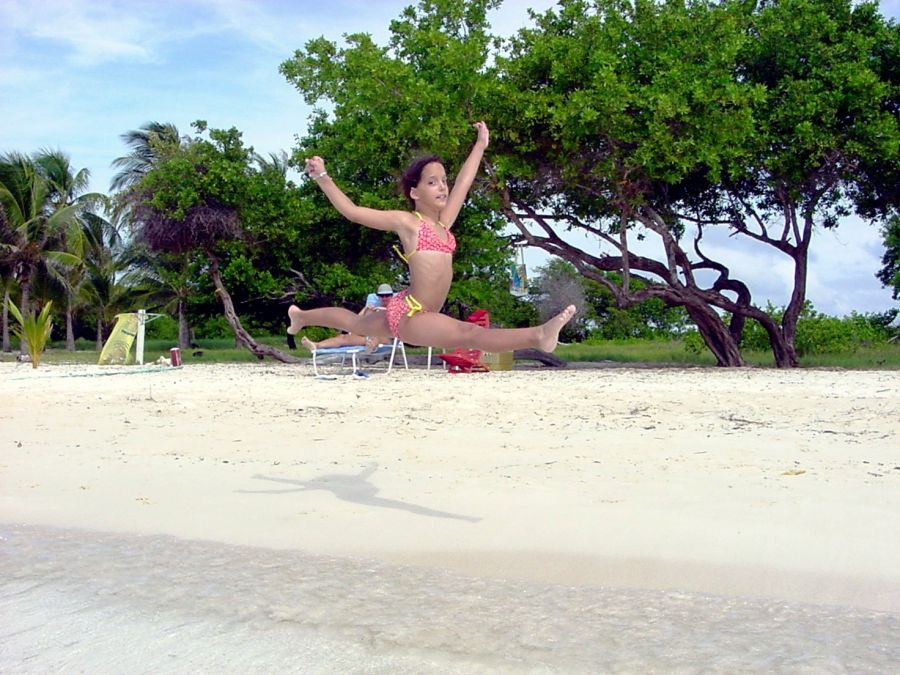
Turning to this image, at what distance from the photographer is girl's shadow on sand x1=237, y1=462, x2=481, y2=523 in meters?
7.88

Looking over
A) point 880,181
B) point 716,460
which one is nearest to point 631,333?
point 880,181

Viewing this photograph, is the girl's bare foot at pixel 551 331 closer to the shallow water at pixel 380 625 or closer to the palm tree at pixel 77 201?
the shallow water at pixel 380 625

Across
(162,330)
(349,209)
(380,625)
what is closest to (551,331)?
(349,209)

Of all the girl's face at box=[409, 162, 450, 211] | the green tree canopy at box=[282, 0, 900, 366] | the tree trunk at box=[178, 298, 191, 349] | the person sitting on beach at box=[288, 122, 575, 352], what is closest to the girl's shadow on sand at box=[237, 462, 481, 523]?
the person sitting on beach at box=[288, 122, 575, 352]

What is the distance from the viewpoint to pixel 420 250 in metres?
5.59

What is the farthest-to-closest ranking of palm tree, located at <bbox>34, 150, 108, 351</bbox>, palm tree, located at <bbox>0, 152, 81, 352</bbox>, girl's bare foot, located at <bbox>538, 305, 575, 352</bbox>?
palm tree, located at <bbox>34, 150, 108, 351</bbox> < palm tree, located at <bbox>0, 152, 81, 352</bbox> < girl's bare foot, located at <bbox>538, 305, 575, 352</bbox>

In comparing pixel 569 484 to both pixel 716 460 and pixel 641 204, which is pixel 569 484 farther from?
pixel 641 204

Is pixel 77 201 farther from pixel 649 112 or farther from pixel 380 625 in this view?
pixel 380 625

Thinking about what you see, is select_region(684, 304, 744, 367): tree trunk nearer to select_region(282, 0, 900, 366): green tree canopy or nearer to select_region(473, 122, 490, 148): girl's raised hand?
select_region(282, 0, 900, 366): green tree canopy

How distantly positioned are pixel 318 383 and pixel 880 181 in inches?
533

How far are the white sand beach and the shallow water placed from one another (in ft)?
0.77

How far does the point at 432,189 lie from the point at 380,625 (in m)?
2.63

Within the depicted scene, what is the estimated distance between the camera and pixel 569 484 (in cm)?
846

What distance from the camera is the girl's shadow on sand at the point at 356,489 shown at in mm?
7879
